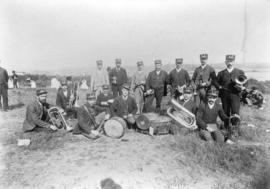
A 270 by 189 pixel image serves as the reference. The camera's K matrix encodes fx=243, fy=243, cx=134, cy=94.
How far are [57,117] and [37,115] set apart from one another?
70cm

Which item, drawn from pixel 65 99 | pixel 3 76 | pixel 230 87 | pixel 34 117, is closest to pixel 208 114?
pixel 230 87

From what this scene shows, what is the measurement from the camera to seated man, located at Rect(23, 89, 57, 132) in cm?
669

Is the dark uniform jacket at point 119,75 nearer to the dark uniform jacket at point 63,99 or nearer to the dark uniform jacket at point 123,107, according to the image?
the dark uniform jacket at point 63,99

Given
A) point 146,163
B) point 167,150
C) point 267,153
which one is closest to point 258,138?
point 267,153

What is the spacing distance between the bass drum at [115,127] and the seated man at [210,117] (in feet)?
6.68

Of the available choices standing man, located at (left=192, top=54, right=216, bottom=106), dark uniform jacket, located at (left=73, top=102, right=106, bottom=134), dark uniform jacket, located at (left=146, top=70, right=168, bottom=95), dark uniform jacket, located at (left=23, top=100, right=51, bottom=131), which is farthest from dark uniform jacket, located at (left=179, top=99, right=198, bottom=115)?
dark uniform jacket, located at (left=23, top=100, right=51, bottom=131)

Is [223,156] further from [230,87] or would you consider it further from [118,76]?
[118,76]

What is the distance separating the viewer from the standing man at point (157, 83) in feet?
27.9

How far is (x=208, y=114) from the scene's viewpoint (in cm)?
655

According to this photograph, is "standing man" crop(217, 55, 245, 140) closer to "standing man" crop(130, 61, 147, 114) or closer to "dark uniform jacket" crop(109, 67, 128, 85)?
"standing man" crop(130, 61, 147, 114)

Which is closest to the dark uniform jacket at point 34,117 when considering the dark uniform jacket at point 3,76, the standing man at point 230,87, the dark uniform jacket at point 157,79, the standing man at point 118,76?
the standing man at point 118,76

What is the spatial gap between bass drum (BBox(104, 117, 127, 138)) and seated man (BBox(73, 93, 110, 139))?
0.33m

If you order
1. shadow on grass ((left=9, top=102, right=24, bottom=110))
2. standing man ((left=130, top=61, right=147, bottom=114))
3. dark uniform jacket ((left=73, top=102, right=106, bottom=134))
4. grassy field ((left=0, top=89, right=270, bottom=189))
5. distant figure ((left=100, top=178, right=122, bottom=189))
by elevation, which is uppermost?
standing man ((left=130, top=61, right=147, bottom=114))

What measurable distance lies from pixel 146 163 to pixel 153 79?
3885 millimetres
